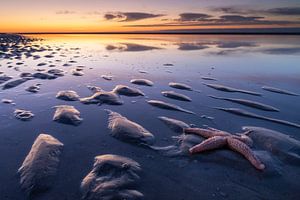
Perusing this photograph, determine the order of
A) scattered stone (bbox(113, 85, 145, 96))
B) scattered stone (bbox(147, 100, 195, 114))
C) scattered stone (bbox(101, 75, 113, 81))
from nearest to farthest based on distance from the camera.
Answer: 1. scattered stone (bbox(147, 100, 195, 114))
2. scattered stone (bbox(113, 85, 145, 96))
3. scattered stone (bbox(101, 75, 113, 81))

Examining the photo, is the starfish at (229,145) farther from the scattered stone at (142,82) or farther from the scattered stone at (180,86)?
the scattered stone at (142,82)

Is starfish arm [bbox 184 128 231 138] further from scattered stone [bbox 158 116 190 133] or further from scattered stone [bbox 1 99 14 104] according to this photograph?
scattered stone [bbox 1 99 14 104]

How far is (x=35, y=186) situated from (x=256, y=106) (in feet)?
17.3

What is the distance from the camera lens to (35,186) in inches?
118

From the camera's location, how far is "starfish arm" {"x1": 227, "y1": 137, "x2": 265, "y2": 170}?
11.5 feet

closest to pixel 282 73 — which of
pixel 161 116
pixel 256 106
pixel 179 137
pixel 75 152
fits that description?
pixel 256 106

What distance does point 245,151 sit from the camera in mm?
3674

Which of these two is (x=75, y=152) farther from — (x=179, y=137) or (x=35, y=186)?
(x=179, y=137)

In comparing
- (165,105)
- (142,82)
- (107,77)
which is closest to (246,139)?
(165,105)

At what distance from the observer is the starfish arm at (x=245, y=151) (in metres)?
3.49

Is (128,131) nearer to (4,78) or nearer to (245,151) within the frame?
(245,151)

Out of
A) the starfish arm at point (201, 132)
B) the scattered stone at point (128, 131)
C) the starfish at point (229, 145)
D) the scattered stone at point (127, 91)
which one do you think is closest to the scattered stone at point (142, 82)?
the scattered stone at point (127, 91)

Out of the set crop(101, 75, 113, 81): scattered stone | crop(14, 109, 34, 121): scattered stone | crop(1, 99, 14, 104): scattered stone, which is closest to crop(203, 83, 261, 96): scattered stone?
crop(101, 75, 113, 81): scattered stone

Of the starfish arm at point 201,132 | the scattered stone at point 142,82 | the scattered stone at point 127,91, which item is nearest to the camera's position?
the starfish arm at point 201,132
